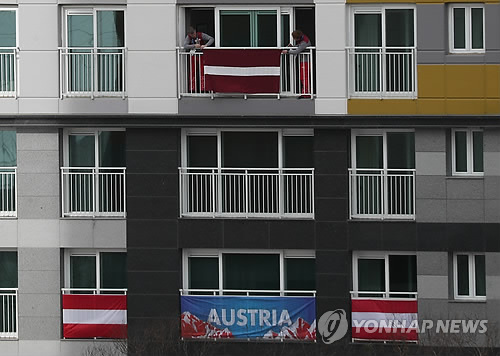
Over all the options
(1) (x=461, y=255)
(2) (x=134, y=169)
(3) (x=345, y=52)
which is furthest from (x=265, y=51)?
(1) (x=461, y=255)

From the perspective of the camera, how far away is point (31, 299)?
115ft

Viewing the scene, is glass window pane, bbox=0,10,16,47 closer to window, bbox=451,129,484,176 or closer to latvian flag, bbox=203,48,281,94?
latvian flag, bbox=203,48,281,94

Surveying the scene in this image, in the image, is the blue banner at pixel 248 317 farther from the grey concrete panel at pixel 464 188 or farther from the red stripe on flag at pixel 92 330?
the grey concrete panel at pixel 464 188

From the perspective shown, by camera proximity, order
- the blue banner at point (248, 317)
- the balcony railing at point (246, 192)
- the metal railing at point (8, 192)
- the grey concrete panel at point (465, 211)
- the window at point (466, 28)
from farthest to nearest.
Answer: the metal railing at point (8, 192) < the balcony railing at point (246, 192) < the blue banner at point (248, 317) < the window at point (466, 28) < the grey concrete panel at point (465, 211)

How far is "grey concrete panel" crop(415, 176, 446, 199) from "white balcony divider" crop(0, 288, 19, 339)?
31.4 ft

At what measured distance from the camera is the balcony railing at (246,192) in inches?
1372

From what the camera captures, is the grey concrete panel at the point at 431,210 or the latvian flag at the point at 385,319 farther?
the latvian flag at the point at 385,319

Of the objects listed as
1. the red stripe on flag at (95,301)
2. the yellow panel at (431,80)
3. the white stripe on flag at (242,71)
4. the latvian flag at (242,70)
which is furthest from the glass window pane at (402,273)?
the red stripe on flag at (95,301)

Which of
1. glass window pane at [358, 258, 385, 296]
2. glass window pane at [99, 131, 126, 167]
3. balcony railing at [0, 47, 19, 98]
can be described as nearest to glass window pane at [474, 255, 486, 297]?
glass window pane at [358, 258, 385, 296]

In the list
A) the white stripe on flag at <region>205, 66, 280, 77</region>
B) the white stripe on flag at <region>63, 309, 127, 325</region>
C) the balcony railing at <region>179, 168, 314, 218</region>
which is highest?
the white stripe on flag at <region>205, 66, 280, 77</region>

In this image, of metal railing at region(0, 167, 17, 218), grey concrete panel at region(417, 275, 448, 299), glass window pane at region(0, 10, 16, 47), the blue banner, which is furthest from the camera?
glass window pane at region(0, 10, 16, 47)

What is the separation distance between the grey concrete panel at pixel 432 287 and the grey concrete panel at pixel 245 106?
4.51m

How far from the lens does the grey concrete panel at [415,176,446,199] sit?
1342 inches

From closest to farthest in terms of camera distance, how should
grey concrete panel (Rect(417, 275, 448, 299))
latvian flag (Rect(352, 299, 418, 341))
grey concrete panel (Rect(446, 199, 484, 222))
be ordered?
Result: 1. grey concrete panel (Rect(446, 199, 484, 222))
2. grey concrete panel (Rect(417, 275, 448, 299))
3. latvian flag (Rect(352, 299, 418, 341))
